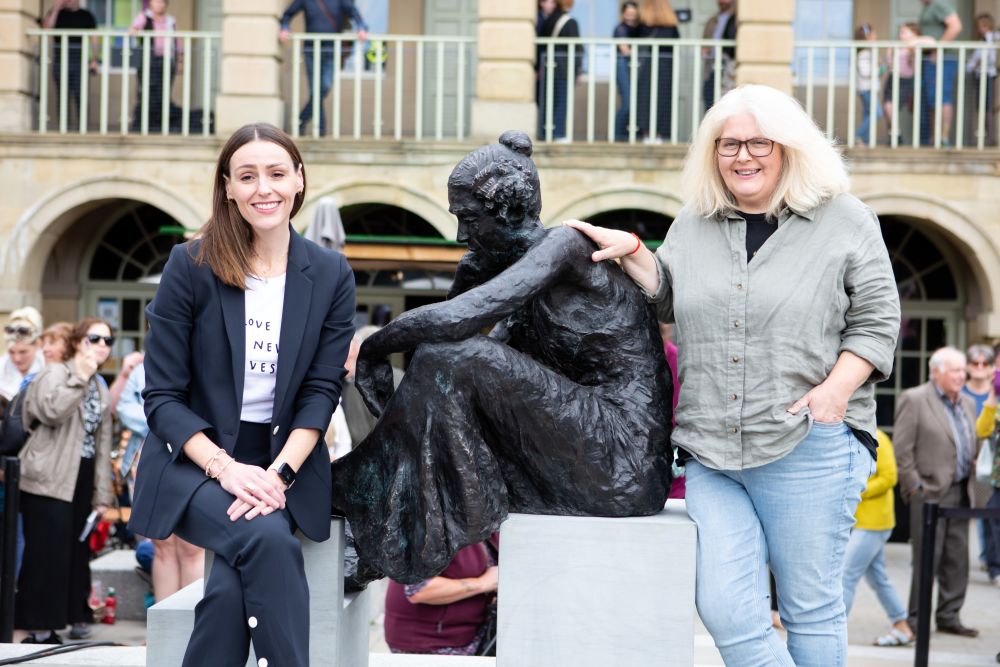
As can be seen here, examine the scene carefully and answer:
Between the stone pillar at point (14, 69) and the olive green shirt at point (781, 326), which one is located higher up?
the stone pillar at point (14, 69)

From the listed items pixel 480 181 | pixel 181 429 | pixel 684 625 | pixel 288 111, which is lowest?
pixel 684 625

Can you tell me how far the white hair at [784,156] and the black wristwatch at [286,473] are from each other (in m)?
1.32

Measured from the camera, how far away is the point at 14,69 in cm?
1313

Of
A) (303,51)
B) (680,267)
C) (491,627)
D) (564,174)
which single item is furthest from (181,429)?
(303,51)

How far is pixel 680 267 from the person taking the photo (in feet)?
10.9

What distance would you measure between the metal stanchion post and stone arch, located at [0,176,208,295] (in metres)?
8.95

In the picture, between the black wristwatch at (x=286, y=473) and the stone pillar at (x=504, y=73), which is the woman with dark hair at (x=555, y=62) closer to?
the stone pillar at (x=504, y=73)

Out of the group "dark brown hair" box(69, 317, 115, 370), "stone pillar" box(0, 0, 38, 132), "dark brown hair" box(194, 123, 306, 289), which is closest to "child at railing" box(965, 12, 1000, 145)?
"dark brown hair" box(69, 317, 115, 370)

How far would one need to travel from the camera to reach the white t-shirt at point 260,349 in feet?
10.7

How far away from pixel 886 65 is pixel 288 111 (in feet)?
23.2

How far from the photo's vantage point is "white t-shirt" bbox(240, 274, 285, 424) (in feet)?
10.7

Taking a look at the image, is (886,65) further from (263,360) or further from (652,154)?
(263,360)

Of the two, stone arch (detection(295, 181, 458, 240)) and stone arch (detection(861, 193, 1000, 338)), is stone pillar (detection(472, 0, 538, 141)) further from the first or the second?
stone arch (detection(861, 193, 1000, 338))

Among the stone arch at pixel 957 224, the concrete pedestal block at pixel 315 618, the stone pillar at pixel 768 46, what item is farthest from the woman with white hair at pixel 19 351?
the stone arch at pixel 957 224
